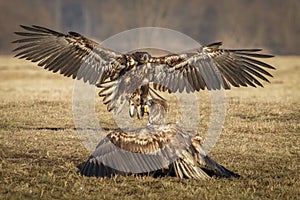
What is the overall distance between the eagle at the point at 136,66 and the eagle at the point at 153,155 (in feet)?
2.98

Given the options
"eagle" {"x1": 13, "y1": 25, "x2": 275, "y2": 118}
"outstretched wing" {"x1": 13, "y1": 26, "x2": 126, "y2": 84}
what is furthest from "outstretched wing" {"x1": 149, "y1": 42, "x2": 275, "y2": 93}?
"outstretched wing" {"x1": 13, "y1": 26, "x2": 126, "y2": 84}

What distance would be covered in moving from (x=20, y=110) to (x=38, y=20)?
2228 inches

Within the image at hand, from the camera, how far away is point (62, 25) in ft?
221

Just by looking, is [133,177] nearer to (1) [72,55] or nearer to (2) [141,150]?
(2) [141,150]

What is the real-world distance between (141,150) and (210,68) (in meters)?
2.05

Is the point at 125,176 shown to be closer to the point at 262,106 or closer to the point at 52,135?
the point at 52,135

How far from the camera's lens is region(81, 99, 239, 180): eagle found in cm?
740

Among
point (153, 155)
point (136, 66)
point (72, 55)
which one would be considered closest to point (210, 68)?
point (136, 66)

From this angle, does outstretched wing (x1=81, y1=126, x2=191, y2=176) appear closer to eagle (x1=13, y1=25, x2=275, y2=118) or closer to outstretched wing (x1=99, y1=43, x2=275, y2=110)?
eagle (x1=13, y1=25, x2=275, y2=118)

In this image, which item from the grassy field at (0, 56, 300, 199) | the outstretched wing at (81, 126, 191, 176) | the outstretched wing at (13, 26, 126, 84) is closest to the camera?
the grassy field at (0, 56, 300, 199)

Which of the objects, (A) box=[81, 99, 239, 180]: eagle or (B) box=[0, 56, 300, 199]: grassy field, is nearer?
(B) box=[0, 56, 300, 199]: grassy field

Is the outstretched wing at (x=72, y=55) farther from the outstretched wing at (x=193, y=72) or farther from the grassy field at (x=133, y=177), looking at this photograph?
the grassy field at (x=133, y=177)

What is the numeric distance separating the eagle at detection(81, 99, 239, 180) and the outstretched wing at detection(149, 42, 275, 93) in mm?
1319

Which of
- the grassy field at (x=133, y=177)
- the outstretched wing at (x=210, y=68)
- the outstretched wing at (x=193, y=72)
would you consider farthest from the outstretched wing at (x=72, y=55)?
the grassy field at (x=133, y=177)
